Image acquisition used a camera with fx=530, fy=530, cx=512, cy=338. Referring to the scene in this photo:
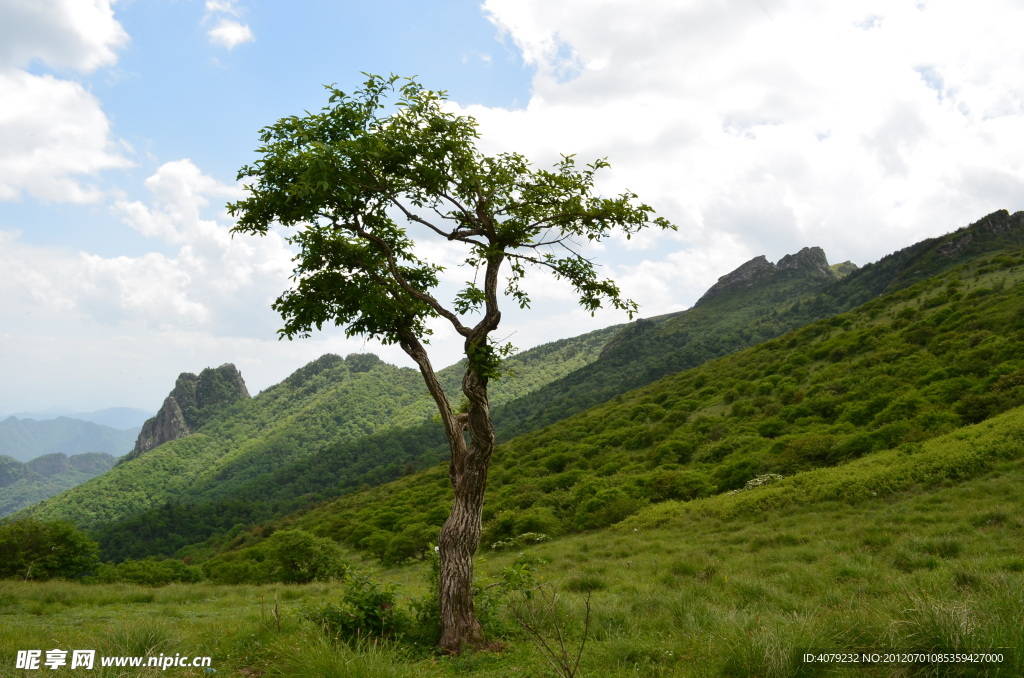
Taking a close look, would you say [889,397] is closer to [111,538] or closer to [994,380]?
[994,380]

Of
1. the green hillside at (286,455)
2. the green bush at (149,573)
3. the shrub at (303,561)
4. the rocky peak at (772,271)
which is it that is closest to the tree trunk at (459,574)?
the shrub at (303,561)

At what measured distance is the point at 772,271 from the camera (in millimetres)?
145750

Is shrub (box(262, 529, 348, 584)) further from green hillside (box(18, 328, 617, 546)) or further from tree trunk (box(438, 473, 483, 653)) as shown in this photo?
green hillside (box(18, 328, 617, 546))

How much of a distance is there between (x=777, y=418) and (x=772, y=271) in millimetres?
132212

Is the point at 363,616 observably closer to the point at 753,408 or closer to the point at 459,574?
the point at 459,574

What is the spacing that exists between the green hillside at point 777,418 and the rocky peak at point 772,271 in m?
99.3

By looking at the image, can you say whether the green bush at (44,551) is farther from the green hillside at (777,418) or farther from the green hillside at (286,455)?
the green hillside at (286,455)

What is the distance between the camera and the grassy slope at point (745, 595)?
5145mm

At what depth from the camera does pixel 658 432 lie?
35.2 m

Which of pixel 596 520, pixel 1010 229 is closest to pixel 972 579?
pixel 596 520

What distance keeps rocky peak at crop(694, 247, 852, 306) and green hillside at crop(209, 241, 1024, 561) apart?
326 ft

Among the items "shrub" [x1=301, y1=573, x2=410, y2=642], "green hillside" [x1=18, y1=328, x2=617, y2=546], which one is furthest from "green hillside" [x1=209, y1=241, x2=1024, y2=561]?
"green hillside" [x1=18, y1=328, x2=617, y2=546]

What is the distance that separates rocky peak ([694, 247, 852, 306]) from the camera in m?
140

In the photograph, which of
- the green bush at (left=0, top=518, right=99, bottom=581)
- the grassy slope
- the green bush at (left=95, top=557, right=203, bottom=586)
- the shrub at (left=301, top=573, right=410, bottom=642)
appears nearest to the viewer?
the grassy slope
